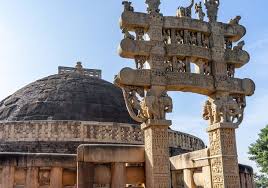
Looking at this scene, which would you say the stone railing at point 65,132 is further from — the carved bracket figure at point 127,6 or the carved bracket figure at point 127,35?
the carved bracket figure at point 127,6

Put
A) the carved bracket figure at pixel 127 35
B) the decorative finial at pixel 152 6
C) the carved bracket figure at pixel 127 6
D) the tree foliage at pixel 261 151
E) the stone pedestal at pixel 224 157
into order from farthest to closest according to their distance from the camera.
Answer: the tree foliage at pixel 261 151
the decorative finial at pixel 152 6
the carved bracket figure at pixel 127 6
the carved bracket figure at pixel 127 35
the stone pedestal at pixel 224 157

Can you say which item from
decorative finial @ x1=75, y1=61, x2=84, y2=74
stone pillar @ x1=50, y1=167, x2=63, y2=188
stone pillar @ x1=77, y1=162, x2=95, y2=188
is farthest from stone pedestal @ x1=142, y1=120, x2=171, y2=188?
decorative finial @ x1=75, y1=61, x2=84, y2=74

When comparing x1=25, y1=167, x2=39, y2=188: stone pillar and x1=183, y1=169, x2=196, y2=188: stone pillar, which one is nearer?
x1=25, y1=167, x2=39, y2=188: stone pillar

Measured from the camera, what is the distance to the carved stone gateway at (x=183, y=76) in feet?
24.9

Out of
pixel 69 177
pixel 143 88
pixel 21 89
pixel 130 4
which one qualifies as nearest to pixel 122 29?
pixel 130 4

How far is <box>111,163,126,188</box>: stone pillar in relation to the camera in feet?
24.3

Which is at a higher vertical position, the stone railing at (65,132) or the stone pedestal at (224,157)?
the stone railing at (65,132)

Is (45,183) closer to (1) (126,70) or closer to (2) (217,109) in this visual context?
(1) (126,70)

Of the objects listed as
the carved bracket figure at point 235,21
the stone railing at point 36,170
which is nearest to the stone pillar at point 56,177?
the stone railing at point 36,170

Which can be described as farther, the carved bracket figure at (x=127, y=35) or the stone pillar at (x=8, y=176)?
the carved bracket figure at (x=127, y=35)

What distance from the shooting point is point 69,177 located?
24.7 ft

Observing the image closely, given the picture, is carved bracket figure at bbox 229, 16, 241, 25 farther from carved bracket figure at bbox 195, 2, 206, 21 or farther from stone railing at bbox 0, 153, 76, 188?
stone railing at bbox 0, 153, 76, 188

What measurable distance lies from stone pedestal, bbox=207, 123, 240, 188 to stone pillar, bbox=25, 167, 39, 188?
378 cm

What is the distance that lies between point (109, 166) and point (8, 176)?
2039 millimetres
